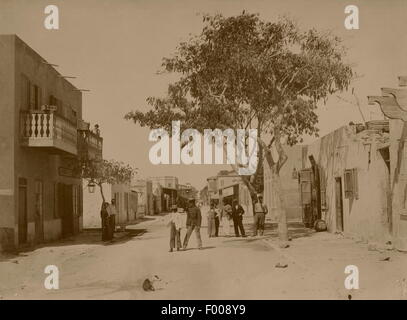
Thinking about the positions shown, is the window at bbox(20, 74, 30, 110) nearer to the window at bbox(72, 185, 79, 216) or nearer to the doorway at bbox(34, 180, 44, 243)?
the doorway at bbox(34, 180, 44, 243)

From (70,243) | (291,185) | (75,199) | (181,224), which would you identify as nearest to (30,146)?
(70,243)

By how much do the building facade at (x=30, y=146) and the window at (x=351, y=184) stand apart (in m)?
9.03

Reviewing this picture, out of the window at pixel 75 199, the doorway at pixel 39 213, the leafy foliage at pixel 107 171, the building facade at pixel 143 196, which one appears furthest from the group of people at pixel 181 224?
the building facade at pixel 143 196

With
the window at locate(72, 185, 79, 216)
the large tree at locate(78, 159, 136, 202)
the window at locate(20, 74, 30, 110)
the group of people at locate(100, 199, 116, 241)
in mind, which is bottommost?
the group of people at locate(100, 199, 116, 241)

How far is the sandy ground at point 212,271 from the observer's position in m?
9.59

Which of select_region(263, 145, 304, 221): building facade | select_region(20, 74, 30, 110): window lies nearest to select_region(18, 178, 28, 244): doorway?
select_region(20, 74, 30, 110): window

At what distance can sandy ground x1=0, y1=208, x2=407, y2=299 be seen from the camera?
9594 millimetres

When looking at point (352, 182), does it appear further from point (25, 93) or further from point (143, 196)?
point (143, 196)

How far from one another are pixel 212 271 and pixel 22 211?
7389 mm

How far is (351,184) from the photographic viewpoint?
17.9 m

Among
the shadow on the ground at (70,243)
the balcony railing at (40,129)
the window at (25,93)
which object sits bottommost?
the shadow on the ground at (70,243)

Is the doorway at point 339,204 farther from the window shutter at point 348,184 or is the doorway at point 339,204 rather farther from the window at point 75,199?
the window at point 75,199

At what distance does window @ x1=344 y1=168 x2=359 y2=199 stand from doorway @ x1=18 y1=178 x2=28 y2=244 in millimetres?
9939
